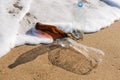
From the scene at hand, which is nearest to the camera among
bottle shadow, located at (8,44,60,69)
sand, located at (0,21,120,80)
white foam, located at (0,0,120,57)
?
sand, located at (0,21,120,80)

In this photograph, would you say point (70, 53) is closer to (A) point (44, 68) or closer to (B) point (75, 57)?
(B) point (75, 57)

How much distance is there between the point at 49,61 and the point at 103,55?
551 mm

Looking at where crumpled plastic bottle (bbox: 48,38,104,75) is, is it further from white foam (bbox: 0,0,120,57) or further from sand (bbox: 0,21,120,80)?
white foam (bbox: 0,0,120,57)

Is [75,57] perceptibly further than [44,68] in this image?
Yes

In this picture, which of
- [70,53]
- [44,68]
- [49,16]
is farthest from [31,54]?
[49,16]

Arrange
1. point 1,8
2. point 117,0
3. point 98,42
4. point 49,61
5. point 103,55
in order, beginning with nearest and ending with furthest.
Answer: point 49,61 < point 103,55 < point 98,42 < point 1,8 < point 117,0

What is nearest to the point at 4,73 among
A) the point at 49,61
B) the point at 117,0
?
the point at 49,61

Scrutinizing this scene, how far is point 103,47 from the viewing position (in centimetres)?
292

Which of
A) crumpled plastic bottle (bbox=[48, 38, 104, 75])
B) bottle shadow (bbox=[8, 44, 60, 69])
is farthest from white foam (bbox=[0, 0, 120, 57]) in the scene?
crumpled plastic bottle (bbox=[48, 38, 104, 75])

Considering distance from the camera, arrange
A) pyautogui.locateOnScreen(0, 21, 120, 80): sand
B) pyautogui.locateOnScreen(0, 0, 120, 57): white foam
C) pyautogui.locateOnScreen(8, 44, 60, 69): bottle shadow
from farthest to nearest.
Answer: pyautogui.locateOnScreen(0, 0, 120, 57): white foam, pyautogui.locateOnScreen(8, 44, 60, 69): bottle shadow, pyautogui.locateOnScreen(0, 21, 120, 80): sand

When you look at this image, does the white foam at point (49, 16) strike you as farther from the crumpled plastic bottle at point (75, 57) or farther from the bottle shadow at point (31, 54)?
the crumpled plastic bottle at point (75, 57)

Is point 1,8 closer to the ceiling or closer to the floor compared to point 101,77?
closer to the ceiling

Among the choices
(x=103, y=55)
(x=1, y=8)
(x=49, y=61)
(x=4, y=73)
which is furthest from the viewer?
(x=1, y=8)

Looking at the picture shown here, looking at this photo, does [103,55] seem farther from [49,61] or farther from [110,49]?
[49,61]
